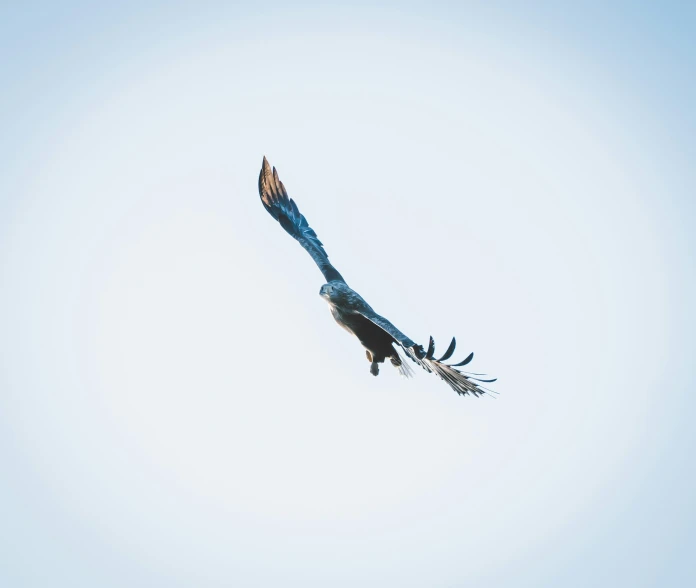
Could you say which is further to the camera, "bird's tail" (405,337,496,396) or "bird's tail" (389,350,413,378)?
"bird's tail" (389,350,413,378)

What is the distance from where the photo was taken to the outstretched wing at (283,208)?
15479mm

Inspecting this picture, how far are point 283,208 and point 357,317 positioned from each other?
181 inches

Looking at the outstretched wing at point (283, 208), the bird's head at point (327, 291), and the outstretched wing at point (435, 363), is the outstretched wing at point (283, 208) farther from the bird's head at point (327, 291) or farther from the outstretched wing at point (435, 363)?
the outstretched wing at point (435, 363)

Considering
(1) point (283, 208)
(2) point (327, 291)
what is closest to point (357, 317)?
(2) point (327, 291)

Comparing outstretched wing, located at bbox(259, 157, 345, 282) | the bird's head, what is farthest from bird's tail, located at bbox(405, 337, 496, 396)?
outstretched wing, located at bbox(259, 157, 345, 282)

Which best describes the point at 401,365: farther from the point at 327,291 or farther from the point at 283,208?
the point at 283,208

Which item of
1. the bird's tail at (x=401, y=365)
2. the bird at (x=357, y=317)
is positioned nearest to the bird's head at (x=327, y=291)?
the bird at (x=357, y=317)

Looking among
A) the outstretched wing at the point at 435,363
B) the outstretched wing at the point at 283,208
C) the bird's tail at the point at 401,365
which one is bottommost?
the outstretched wing at the point at 435,363

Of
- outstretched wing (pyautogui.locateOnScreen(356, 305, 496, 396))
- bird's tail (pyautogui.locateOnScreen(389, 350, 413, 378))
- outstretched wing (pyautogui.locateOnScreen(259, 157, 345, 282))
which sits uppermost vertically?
outstretched wing (pyautogui.locateOnScreen(259, 157, 345, 282))

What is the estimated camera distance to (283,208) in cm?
1608

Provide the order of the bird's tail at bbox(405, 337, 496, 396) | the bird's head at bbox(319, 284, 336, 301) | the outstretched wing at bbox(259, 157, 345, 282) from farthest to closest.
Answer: the outstretched wing at bbox(259, 157, 345, 282), the bird's head at bbox(319, 284, 336, 301), the bird's tail at bbox(405, 337, 496, 396)

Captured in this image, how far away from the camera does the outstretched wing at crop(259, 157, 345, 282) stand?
15479 millimetres

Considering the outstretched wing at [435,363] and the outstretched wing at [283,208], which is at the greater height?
the outstretched wing at [283,208]

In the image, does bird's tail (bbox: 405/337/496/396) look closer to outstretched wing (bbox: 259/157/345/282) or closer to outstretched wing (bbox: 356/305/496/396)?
outstretched wing (bbox: 356/305/496/396)
